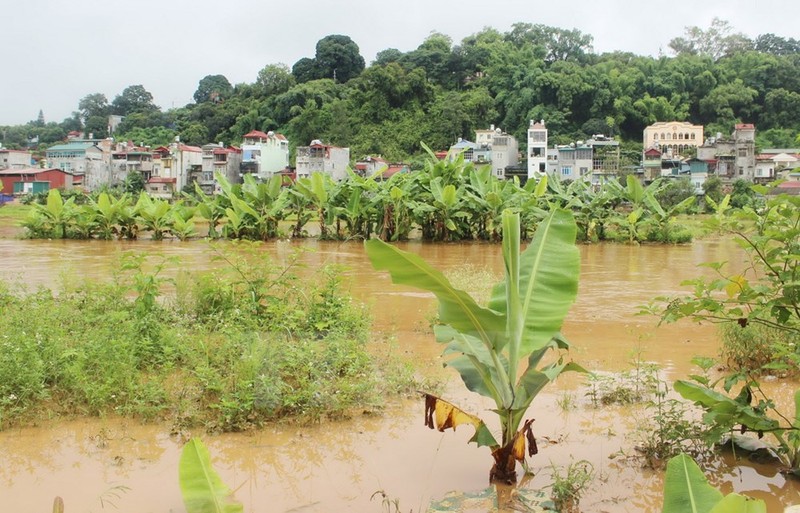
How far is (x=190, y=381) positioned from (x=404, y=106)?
52.9 metres

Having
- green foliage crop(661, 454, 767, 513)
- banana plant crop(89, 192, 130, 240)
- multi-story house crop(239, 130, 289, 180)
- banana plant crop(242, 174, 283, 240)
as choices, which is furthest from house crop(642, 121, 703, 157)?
green foliage crop(661, 454, 767, 513)

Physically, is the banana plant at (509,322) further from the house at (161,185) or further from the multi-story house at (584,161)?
the house at (161,185)

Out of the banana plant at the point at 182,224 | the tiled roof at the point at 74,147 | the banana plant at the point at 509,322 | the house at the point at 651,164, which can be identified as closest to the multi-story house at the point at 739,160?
the house at the point at 651,164

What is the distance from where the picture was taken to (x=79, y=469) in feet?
10.9

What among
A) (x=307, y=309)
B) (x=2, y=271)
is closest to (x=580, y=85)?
(x=2, y=271)

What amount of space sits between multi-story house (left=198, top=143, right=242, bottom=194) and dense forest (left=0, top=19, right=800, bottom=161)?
28.8 ft

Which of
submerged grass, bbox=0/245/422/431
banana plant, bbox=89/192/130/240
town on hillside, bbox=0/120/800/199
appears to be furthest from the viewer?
town on hillside, bbox=0/120/800/199

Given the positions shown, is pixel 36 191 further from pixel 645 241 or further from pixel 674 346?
pixel 674 346

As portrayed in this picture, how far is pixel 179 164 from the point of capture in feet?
151

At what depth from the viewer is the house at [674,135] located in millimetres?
46281

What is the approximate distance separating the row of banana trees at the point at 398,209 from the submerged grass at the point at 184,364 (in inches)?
414

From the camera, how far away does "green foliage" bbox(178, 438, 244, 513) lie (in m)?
2.50

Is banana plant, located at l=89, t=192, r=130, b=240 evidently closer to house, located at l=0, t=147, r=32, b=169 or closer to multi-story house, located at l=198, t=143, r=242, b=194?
multi-story house, located at l=198, t=143, r=242, b=194

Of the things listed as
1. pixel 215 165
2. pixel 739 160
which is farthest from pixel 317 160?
pixel 739 160
